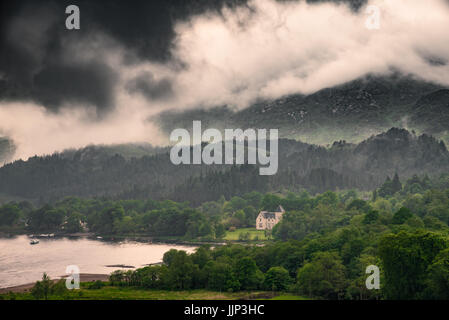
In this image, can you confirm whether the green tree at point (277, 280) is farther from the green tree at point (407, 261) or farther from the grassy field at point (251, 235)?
the grassy field at point (251, 235)

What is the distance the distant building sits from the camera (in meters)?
177

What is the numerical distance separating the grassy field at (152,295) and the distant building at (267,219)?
99.0m

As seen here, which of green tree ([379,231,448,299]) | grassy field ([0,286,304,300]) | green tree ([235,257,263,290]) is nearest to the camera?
green tree ([379,231,448,299])

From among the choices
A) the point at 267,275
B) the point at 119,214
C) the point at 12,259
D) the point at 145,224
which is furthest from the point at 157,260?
the point at 119,214

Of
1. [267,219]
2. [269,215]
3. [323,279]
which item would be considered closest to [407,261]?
[323,279]

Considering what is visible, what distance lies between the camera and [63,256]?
428ft

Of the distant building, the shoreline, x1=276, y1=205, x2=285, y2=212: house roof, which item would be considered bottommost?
the shoreline

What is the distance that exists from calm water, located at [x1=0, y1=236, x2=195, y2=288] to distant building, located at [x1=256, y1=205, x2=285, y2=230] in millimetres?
39675

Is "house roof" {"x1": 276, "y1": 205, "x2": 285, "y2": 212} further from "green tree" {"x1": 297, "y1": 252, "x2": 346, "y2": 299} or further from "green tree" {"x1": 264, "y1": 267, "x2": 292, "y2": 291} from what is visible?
"green tree" {"x1": 297, "y1": 252, "x2": 346, "y2": 299}

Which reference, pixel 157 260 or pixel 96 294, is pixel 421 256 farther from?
pixel 157 260

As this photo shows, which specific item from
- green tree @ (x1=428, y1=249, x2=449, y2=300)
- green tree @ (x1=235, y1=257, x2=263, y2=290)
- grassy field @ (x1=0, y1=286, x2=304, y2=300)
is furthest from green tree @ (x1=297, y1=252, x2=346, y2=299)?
green tree @ (x1=428, y1=249, x2=449, y2=300)

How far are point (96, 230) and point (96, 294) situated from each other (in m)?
126

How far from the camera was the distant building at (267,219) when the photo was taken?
579ft
